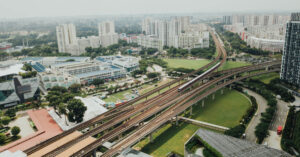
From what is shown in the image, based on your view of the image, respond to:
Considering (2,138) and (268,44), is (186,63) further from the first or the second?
(2,138)

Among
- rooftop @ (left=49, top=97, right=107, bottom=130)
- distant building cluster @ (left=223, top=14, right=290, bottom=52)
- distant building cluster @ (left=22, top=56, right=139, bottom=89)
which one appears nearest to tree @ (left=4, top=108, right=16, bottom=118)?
rooftop @ (left=49, top=97, right=107, bottom=130)

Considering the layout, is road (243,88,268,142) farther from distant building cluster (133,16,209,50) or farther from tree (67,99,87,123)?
distant building cluster (133,16,209,50)

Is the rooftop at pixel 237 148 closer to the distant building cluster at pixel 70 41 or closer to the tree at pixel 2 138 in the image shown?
the tree at pixel 2 138

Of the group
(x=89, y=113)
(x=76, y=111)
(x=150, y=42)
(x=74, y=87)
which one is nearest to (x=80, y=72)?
(x=74, y=87)

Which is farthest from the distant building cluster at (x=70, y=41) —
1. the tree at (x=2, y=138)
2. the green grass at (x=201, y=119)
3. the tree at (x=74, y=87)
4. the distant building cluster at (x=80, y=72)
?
the green grass at (x=201, y=119)

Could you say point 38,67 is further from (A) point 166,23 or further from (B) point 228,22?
(B) point 228,22

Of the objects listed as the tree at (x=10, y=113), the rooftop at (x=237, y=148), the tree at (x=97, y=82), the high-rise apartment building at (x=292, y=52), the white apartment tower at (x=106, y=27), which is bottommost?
the tree at (x=10, y=113)

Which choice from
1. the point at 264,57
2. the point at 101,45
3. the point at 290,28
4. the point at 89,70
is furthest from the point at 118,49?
the point at 290,28
